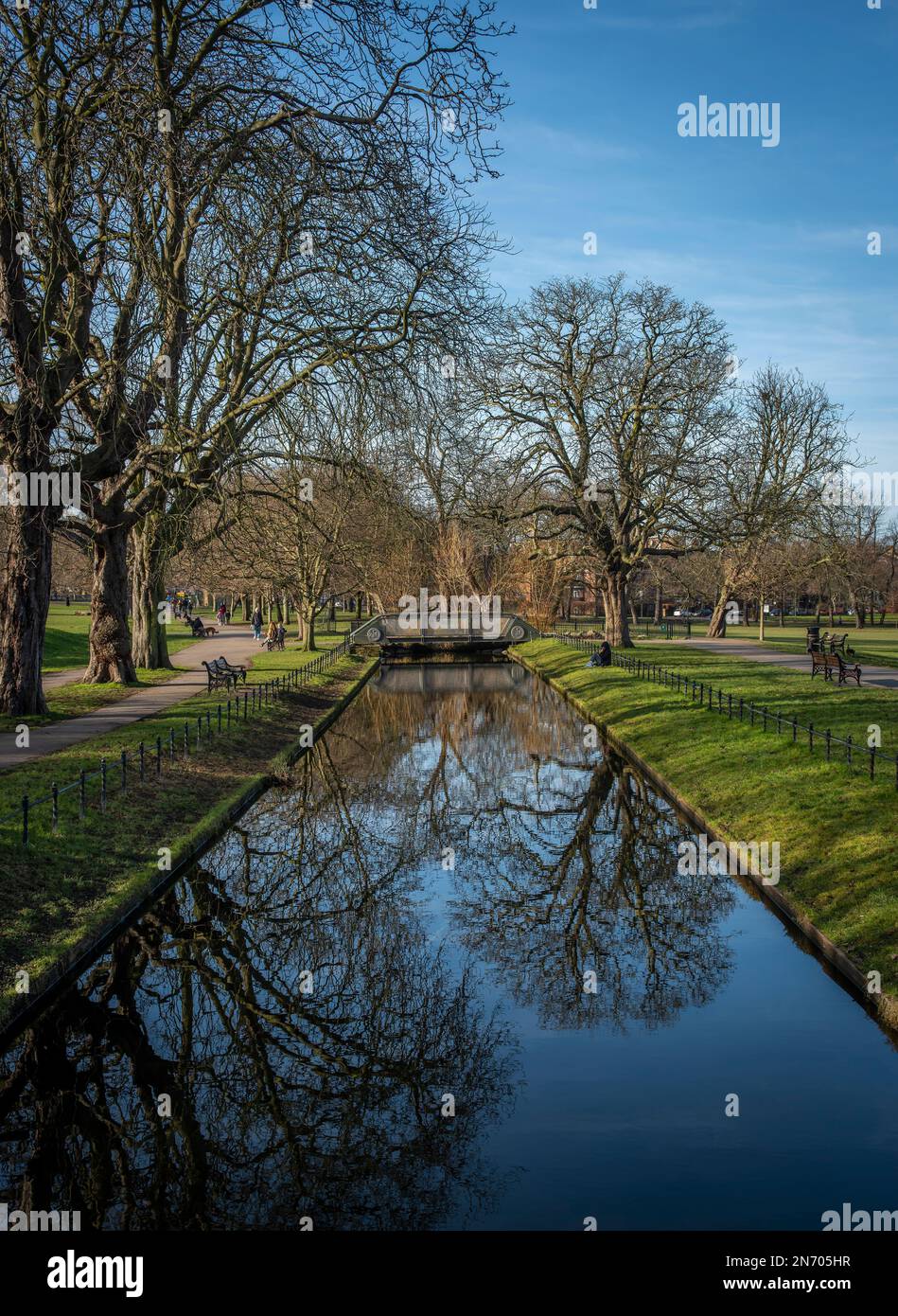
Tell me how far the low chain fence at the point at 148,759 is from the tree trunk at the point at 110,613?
3641 mm

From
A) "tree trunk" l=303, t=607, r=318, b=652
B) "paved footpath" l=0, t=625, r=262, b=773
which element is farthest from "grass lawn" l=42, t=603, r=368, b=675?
"tree trunk" l=303, t=607, r=318, b=652

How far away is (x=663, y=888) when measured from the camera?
14.1 m

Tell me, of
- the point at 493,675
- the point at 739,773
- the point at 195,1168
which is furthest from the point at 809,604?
the point at 195,1168

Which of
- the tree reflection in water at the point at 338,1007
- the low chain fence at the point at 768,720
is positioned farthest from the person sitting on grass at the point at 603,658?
the tree reflection in water at the point at 338,1007

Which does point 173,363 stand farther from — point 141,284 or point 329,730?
point 329,730

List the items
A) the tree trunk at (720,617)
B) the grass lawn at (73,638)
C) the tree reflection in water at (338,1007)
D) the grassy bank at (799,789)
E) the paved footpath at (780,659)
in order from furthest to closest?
the tree trunk at (720,617), the grass lawn at (73,638), the paved footpath at (780,659), the grassy bank at (799,789), the tree reflection in water at (338,1007)

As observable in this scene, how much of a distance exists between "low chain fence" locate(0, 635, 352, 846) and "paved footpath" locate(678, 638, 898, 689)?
1538 centimetres

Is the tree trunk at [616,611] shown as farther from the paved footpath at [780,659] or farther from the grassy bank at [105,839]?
the grassy bank at [105,839]

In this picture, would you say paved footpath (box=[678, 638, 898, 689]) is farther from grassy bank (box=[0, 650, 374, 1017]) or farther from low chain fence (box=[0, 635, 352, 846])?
grassy bank (box=[0, 650, 374, 1017])

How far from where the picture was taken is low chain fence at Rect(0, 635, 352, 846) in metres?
13.8

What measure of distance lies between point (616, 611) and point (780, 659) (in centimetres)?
806

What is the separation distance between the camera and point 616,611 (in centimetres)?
4794

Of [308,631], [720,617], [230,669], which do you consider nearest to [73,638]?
[308,631]

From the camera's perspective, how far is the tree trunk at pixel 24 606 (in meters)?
→ 21.1
